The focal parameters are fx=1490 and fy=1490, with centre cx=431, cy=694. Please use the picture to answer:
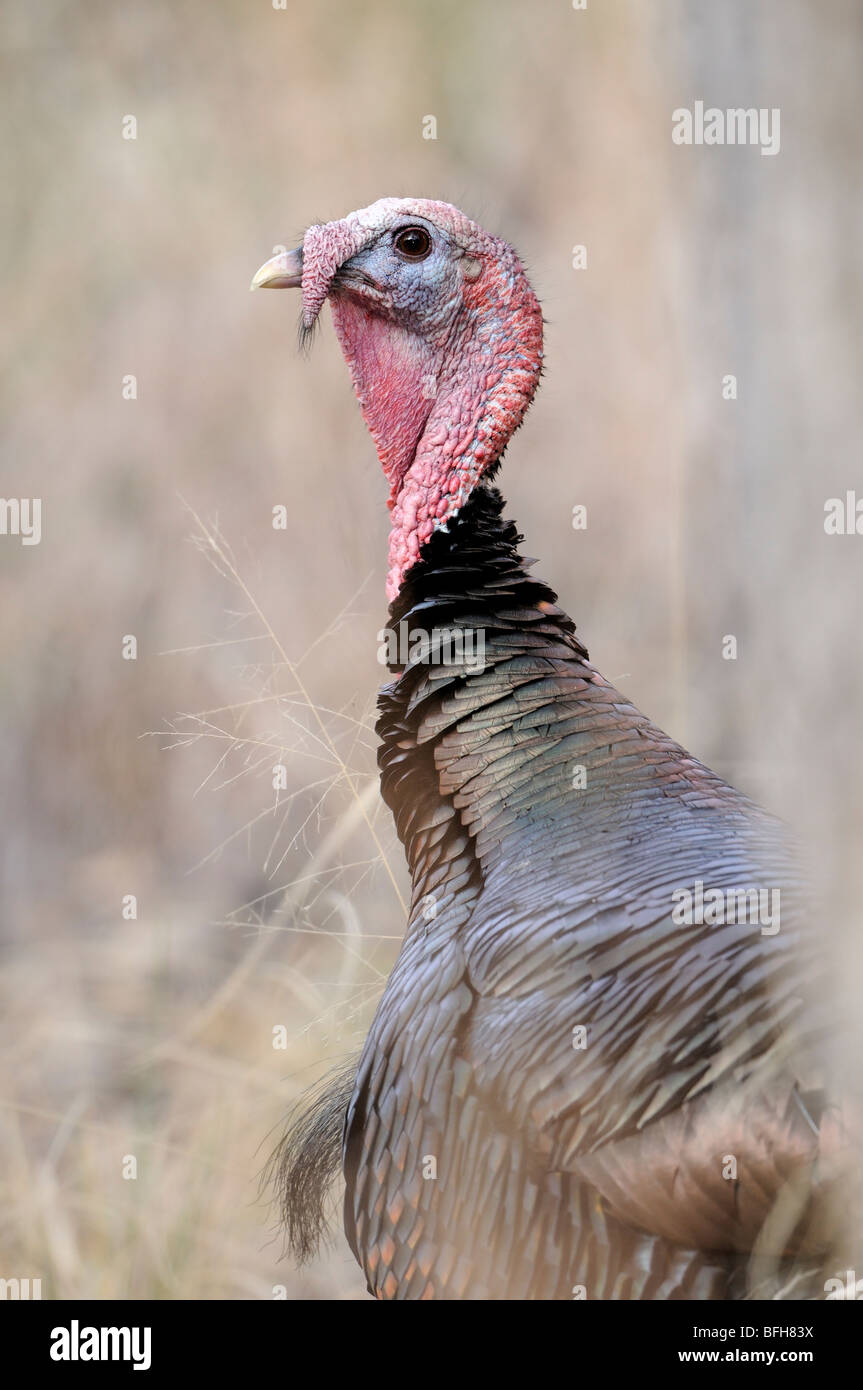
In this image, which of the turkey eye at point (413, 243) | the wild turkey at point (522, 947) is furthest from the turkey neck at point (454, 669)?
the turkey eye at point (413, 243)

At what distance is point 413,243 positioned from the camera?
2.42 metres

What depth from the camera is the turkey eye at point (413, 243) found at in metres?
2.41

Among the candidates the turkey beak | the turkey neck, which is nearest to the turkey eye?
the turkey beak

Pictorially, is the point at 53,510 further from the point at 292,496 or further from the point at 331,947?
the point at 331,947

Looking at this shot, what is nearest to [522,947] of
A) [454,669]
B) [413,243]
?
[454,669]

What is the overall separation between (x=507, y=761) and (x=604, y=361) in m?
2.42

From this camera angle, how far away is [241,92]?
167 inches

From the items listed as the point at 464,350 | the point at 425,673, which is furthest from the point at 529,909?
the point at 464,350

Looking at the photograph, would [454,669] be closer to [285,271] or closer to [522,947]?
[522,947]

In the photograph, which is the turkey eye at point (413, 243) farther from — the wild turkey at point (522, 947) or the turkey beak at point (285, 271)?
the turkey beak at point (285, 271)

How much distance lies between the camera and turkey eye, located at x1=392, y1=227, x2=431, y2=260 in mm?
2410

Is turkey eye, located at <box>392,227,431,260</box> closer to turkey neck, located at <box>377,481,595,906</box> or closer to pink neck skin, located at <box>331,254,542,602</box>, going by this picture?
pink neck skin, located at <box>331,254,542,602</box>

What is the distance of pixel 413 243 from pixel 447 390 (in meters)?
0.25

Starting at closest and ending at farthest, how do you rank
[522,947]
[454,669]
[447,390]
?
[522,947], [454,669], [447,390]
